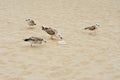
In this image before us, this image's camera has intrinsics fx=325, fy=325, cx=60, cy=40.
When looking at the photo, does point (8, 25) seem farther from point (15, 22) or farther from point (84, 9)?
point (84, 9)

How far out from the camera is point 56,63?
26.4 ft

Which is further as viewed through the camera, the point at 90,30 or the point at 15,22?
the point at 15,22

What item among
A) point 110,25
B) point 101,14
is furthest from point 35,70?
point 101,14

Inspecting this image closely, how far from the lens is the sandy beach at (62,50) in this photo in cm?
739

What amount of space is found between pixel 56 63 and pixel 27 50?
129 centimetres

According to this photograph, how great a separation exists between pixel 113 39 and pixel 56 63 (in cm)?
350

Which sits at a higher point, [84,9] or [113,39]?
[84,9]

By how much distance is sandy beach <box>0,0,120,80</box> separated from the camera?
7.39 m

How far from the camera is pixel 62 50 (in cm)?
923

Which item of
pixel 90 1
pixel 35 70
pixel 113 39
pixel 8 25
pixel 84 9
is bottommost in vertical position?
A: pixel 35 70

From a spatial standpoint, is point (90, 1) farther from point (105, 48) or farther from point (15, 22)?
point (105, 48)

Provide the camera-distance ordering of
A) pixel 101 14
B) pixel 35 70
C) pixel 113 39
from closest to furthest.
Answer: pixel 35 70 → pixel 113 39 → pixel 101 14

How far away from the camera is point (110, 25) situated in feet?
44.8

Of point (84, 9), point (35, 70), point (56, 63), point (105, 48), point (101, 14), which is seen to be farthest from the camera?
point (84, 9)
